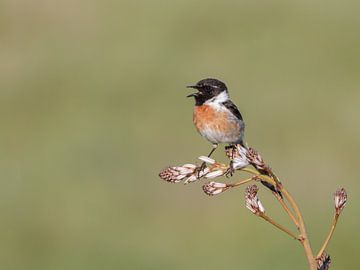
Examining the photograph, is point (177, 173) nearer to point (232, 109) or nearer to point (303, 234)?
point (303, 234)

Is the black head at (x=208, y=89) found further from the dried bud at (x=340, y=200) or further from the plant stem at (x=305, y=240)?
the plant stem at (x=305, y=240)

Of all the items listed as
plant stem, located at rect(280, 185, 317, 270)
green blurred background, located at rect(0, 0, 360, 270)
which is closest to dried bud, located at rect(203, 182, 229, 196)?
plant stem, located at rect(280, 185, 317, 270)

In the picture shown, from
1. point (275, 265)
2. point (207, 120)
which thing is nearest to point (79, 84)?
point (275, 265)

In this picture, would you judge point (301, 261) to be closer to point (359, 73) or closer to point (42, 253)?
point (42, 253)

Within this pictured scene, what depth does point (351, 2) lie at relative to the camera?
18.2 metres

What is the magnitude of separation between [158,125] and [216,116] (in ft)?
25.0

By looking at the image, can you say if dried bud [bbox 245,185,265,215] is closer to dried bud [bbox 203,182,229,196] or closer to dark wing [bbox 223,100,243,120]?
dried bud [bbox 203,182,229,196]

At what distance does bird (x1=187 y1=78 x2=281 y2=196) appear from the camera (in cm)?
545

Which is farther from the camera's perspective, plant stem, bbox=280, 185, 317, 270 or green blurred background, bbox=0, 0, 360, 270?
green blurred background, bbox=0, 0, 360, 270

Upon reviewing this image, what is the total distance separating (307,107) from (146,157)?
2.75 meters

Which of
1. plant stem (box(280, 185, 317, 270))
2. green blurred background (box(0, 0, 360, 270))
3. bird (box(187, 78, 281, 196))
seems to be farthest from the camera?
green blurred background (box(0, 0, 360, 270))

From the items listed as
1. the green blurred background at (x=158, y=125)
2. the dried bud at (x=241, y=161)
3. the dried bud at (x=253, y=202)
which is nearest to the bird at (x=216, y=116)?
the dried bud at (x=241, y=161)

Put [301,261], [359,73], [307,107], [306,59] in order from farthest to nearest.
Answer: [306,59]
[359,73]
[307,107]
[301,261]

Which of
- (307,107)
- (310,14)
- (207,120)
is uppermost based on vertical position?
(310,14)
